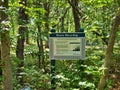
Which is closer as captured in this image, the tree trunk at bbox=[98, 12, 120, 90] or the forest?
the forest

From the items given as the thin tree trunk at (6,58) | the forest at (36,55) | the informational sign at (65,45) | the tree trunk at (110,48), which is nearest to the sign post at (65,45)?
the informational sign at (65,45)

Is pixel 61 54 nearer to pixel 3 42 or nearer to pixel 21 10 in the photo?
pixel 21 10

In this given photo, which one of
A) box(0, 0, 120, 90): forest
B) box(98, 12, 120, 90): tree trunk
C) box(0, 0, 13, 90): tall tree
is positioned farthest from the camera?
box(98, 12, 120, 90): tree trunk

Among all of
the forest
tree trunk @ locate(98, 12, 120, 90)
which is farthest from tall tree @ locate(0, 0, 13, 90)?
tree trunk @ locate(98, 12, 120, 90)

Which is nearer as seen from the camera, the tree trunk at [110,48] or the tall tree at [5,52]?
the tall tree at [5,52]

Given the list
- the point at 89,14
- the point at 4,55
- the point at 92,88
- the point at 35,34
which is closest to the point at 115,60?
the point at 89,14

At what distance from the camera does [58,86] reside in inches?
263

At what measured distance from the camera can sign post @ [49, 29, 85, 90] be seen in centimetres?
686

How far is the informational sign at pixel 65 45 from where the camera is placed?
686 centimetres

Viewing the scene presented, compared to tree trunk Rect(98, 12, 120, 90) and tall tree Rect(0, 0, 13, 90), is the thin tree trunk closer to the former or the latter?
tall tree Rect(0, 0, 13, 90)

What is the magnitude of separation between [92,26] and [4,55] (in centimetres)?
495

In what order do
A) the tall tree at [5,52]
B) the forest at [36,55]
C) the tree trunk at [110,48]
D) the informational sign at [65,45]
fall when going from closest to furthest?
the tall tree at [5,52] → the forest at [36,55] → the tree trunk at [110,48] → the informational sign at [65,45]

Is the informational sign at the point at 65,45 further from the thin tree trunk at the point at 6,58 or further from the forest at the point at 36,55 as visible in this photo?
the thin tree trunk at the point at 6,58

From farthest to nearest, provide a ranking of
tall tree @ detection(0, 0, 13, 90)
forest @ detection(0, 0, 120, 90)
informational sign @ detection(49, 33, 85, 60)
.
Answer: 1. informational sign @ detection(49, 33, 85, 60)
2. forest @ detection(0, 0, 120, 90)
3. tall tree @ detection(0, 0, 13, 90)
